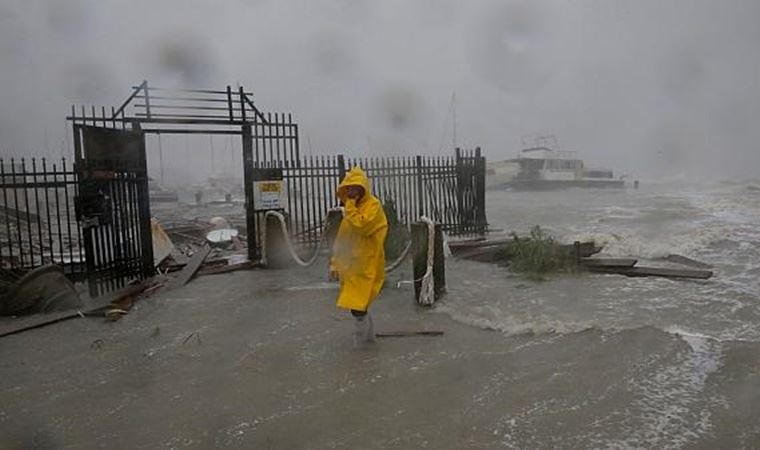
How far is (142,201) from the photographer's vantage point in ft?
29.0

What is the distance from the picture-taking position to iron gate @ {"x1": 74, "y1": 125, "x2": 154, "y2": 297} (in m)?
7.52

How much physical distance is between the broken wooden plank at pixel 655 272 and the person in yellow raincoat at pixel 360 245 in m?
5.26

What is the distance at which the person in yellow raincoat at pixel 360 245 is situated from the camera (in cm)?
496

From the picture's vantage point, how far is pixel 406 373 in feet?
15.0

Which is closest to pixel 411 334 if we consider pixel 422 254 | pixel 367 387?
pixel 367 387

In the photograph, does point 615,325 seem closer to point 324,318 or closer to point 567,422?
point 567,422

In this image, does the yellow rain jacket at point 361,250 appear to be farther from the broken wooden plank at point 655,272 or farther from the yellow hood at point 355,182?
the broken wooden plank at point 655,272

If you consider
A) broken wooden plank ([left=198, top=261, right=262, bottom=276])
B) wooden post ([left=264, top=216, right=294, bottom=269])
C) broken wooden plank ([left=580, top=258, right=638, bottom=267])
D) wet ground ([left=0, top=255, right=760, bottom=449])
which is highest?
wooden post ([left=264, top=216, right=294, bottom=269])

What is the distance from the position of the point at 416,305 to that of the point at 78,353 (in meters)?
3.75

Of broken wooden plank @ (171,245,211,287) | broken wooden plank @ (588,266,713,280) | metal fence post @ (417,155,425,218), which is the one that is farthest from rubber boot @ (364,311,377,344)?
metal fence post @ (417,155,425,218)

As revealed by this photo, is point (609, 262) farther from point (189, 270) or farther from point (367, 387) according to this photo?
point (189, 270)

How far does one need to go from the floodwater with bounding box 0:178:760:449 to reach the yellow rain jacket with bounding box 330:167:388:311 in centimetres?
58

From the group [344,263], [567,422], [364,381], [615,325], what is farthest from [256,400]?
[615,325]

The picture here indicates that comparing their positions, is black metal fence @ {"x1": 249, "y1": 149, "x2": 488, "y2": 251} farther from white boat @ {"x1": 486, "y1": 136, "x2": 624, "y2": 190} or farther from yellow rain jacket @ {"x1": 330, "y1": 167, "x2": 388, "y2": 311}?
white boat @ {"x1": 486, "y1": 136, "x2": 624, "y2": 190}
